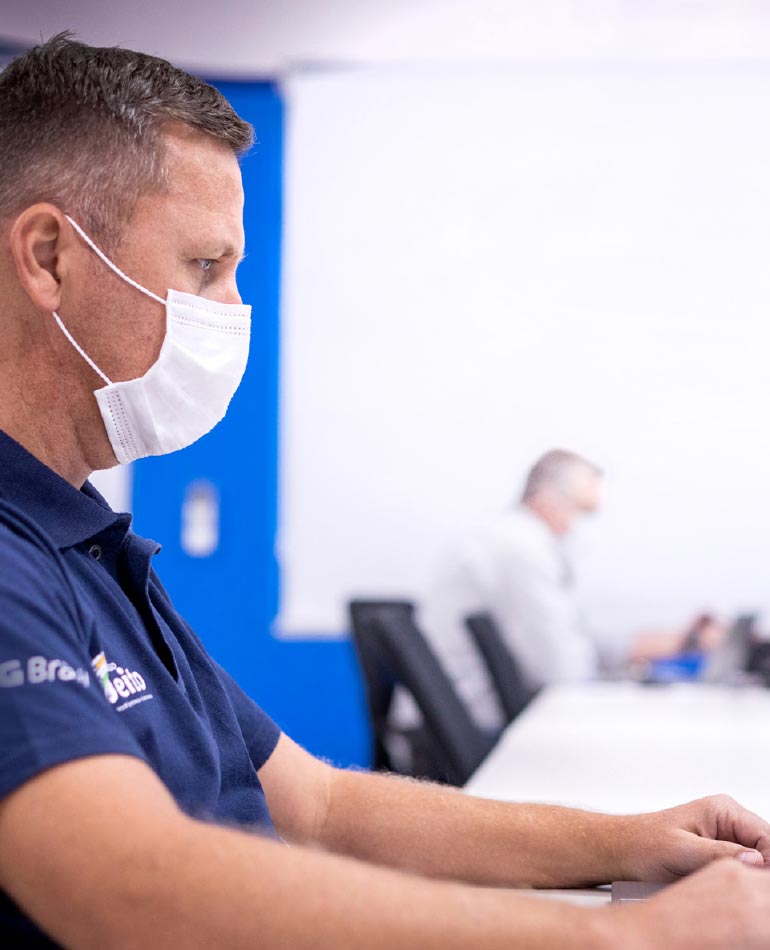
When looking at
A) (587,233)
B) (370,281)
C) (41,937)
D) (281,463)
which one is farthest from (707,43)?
(41,937)

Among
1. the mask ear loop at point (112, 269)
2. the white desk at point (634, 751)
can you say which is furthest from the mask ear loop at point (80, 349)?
the white desk at point (634, 751)

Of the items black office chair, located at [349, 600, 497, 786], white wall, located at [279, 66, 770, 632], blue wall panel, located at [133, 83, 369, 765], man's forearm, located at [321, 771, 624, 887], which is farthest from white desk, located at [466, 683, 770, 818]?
blue wall panel, located at [133, 83, 369, 765]

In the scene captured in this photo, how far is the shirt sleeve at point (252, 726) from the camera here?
109 centimetres

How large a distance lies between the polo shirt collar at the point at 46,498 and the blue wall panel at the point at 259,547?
3.52 metres

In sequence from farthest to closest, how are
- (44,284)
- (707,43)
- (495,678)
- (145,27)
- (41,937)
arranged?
(707,43) < (495,678) < (145,27) < (44,284) < (41,937)

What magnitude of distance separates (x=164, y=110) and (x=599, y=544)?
3.61 meters

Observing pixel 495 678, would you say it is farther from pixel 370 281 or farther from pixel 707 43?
pixel 707 43

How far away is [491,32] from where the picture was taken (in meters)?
4.36

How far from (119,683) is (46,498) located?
160 millimetres

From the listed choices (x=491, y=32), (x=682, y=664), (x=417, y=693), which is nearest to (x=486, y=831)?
(x=417, y=693)

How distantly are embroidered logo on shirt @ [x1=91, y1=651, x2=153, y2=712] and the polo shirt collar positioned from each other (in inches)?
4.2

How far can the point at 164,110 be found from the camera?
3.00 ft

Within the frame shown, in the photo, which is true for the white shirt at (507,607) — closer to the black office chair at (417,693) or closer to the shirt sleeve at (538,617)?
the shirt sleeve at (538,617)

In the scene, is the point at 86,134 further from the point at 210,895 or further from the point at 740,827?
the point at 740,827
